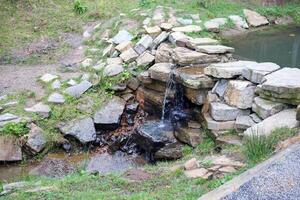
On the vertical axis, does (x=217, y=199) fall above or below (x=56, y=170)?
A: above

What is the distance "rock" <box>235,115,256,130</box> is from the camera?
6.39 m

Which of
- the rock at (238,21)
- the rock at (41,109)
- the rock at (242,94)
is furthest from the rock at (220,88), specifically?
the rock at (238,21)

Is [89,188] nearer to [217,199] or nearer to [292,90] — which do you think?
[217,199]

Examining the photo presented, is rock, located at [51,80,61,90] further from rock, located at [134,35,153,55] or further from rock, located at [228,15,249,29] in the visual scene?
rock, located at [228,15,249,29]

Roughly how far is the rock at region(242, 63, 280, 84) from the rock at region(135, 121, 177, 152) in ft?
4.78

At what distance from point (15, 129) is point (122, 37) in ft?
11.5

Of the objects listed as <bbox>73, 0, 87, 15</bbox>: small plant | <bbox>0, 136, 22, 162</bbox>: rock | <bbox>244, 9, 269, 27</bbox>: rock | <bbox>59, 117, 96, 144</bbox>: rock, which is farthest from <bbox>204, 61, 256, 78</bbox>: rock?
<bbox>73, 0, 87, 15</bbox>: small plant

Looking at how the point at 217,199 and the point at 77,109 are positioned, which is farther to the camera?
the point at 77,109

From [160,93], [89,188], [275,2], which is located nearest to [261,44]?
[275,2]

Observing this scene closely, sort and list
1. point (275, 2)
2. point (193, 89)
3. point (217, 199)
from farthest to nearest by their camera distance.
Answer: point (275, 2), point (193, 89), point (217, 199)

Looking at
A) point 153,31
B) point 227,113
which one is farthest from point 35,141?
point 153,31

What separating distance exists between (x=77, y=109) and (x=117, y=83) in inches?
37.2

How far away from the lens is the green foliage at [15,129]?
7.03 metres

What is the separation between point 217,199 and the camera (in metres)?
3.82
